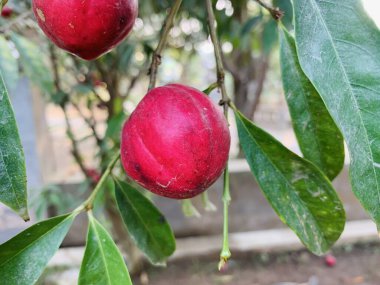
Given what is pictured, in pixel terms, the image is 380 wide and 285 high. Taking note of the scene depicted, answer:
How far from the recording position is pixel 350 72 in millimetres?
412

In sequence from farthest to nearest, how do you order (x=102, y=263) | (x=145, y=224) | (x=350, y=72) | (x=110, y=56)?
(x=110, y=56), (x=145, y=224), (x=102, y=263), (x=350, y=72)

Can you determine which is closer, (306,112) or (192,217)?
(306,112)

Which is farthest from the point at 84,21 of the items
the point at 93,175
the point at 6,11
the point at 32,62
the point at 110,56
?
the point at 93,175

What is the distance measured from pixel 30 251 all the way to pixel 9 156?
0.17 m

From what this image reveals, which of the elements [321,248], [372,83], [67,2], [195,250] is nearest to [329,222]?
[321,248]

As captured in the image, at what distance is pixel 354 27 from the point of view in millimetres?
427

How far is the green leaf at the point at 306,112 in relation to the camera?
570 mm

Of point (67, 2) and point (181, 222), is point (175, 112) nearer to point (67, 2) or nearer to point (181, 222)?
point (67, 2)

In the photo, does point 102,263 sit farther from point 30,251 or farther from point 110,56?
point 110,56

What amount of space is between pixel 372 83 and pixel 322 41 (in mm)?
63

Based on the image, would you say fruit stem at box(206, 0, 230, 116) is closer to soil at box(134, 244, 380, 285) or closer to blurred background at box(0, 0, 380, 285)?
blurred background at box(0, 0, 380, 285)

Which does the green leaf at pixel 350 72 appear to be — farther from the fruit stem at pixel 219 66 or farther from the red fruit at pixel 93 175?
the red fruit at pixel 93 175

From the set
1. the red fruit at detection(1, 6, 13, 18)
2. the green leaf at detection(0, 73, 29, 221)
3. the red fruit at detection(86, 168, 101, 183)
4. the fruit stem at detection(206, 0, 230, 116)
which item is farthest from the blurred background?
the green leaf at detection(0, 73, 29, 221)

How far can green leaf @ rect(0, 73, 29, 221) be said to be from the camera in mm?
433
